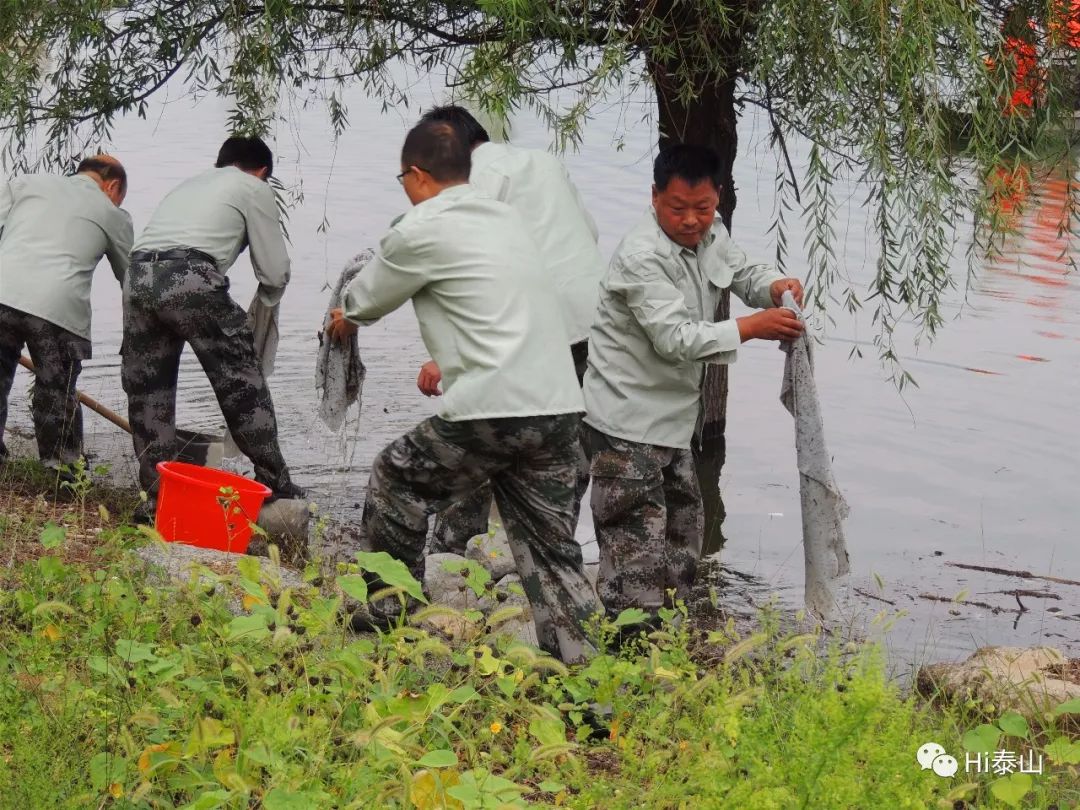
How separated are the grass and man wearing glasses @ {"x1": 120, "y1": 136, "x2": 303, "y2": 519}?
199cm

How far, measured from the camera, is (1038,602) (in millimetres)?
7195

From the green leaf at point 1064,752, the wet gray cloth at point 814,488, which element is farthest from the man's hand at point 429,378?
the green leaf at point 1064,752

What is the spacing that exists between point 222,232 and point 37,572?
2385 mm

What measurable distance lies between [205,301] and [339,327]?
1664mm

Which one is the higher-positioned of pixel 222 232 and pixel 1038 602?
pixel 222 232

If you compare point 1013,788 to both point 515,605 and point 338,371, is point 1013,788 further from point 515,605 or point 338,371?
point 338,371

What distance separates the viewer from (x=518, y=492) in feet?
15.6

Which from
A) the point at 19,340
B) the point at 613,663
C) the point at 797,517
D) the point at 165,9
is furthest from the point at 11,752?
the point at 797,517

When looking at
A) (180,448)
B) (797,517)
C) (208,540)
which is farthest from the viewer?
(797,517)

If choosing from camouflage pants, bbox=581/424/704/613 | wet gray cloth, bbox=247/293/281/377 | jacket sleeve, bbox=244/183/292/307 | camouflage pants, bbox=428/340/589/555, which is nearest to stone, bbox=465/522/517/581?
camouflage pants, bbox=428/340/589/555

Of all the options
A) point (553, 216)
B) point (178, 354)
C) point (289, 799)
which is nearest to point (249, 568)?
point (289, 799)

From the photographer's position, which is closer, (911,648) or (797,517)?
(911,648)

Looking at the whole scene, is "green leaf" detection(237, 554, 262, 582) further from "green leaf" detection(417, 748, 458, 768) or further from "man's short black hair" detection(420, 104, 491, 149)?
"man's short black hair" detection(420, 104, 491, 149)

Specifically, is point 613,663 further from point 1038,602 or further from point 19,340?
point 19,340
